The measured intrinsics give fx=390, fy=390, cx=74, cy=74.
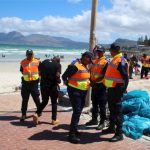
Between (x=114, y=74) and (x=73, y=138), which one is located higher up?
(x=114, y=74)

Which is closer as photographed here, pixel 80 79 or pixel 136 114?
pixel 80 79

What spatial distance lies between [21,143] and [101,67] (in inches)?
97.8

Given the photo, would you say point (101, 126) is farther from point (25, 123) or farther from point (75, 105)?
point (25, 123)

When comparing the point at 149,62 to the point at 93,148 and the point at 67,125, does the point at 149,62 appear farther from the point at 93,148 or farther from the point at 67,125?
the point at 93,148

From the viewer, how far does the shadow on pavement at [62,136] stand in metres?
8.06

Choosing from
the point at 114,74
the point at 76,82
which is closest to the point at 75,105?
the point at 76,82

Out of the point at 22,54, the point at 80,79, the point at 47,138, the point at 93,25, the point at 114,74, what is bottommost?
the point at 47,138

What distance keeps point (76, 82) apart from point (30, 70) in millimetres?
1956

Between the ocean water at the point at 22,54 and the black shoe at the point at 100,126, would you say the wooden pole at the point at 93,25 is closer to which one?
the black shoe at the point at 100,126

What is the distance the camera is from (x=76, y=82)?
8.01 meters

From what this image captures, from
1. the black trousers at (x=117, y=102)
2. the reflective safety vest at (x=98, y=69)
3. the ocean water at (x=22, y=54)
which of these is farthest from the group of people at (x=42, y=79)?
the ocean water at (x=22, y=54)

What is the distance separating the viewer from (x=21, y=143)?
303 inches

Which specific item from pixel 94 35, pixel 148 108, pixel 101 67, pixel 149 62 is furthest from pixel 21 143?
pixel 149 62

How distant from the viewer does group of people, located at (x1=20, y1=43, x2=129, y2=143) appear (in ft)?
26.1
